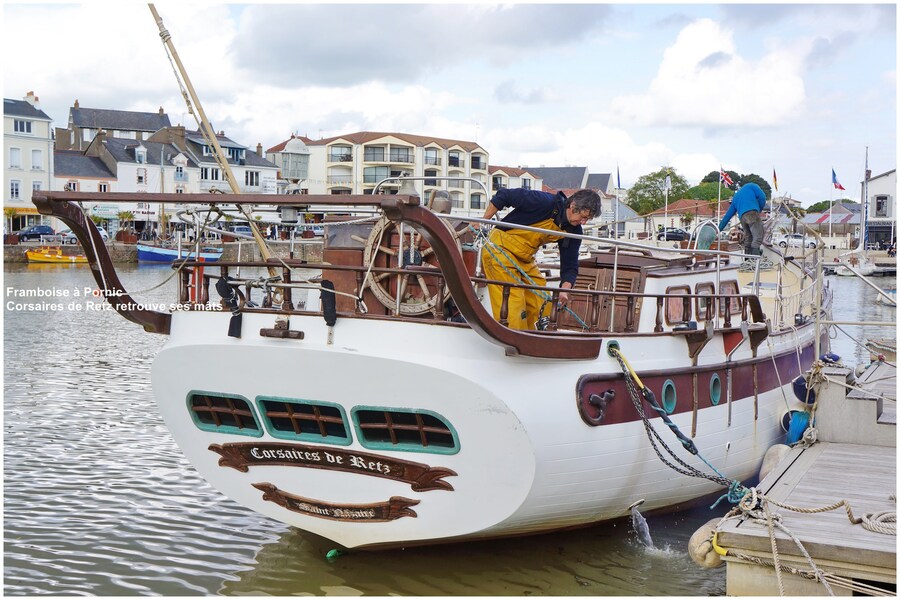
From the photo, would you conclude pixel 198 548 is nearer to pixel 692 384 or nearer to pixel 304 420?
pixel 304 420

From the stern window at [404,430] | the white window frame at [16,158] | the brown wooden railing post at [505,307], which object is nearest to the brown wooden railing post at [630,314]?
the brown wooden railing post at [505,307]

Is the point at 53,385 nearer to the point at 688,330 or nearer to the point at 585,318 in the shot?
the point at 585,318

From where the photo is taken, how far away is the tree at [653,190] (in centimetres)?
9338

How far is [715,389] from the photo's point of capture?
10.5 meters

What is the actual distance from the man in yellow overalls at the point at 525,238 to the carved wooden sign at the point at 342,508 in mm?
1996

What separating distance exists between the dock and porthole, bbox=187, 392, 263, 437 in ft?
14.3

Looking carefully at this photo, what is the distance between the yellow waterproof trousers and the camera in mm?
9148

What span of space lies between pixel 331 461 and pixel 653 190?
3630 inches

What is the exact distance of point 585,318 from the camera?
10.7 meters

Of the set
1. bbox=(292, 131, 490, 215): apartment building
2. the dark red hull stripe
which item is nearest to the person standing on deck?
the dark red hull stripe

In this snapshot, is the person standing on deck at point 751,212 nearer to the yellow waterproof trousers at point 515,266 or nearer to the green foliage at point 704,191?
the yellow waterproof trousers at point 515,266

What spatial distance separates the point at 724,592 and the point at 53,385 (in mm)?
13860

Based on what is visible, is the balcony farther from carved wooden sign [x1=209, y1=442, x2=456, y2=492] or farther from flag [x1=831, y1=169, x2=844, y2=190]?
carved wooden sign [x1=209, y1=442, x2=456, y2=492]

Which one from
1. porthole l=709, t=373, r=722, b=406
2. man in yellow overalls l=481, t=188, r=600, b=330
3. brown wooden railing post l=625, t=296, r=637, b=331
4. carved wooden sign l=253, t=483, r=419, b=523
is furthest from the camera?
porthole l=709, t=373, r=722, b=406
